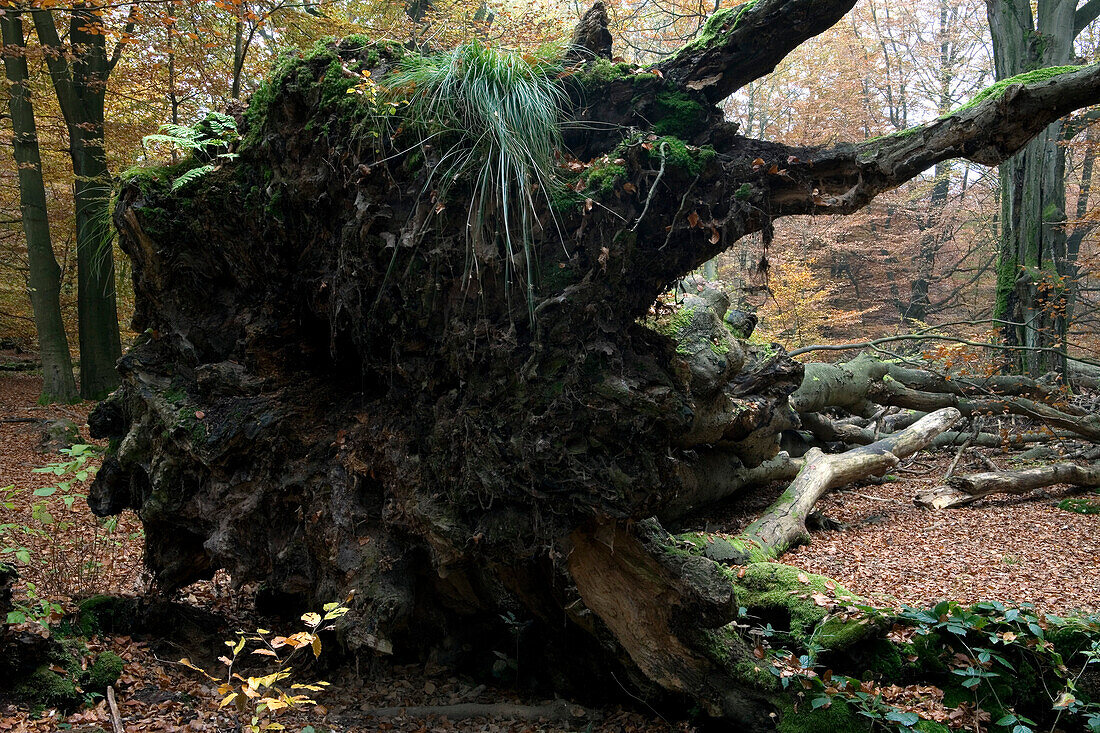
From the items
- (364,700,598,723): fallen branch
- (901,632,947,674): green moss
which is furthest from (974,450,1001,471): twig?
(364,700,598,723): fallen branch

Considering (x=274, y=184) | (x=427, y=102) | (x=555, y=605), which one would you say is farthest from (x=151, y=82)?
(x=555, y=605)

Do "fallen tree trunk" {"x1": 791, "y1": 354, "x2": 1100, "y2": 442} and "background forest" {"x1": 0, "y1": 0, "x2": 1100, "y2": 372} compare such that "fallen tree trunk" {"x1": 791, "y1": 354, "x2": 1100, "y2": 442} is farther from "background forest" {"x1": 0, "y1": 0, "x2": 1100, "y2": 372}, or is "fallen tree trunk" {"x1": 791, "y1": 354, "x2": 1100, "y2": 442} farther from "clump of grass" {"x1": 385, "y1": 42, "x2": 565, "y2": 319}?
"clump of grass" {"x1": 385, "y1": 42, "x2": 565, "y2": 319}

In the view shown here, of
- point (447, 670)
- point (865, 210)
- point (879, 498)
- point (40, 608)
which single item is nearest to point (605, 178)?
point (447, 670)

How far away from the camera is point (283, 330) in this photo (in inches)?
152

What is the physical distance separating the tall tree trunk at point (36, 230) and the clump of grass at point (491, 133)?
9.54 meters

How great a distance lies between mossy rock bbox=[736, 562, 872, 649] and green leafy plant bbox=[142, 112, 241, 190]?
4171mm

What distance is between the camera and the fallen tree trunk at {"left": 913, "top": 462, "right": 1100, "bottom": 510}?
721cm

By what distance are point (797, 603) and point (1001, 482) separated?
4970mm

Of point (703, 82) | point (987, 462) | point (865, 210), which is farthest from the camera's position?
point (865, 210)

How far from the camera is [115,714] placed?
2.95m

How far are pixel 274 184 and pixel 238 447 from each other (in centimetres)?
152

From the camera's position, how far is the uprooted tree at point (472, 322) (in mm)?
3154

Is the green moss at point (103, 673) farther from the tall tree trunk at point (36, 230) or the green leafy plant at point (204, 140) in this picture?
the tall tree trunk at point (36, 230)

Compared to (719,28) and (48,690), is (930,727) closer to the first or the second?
(719,28)
